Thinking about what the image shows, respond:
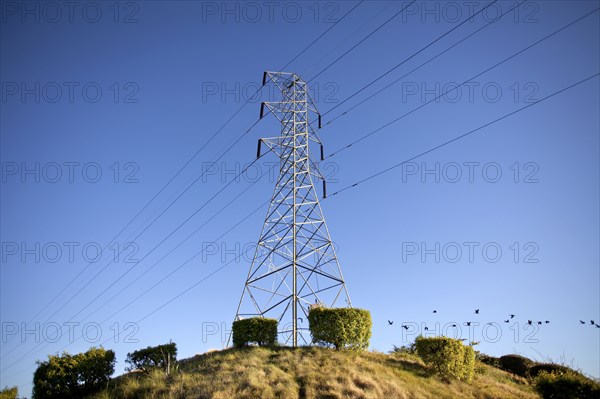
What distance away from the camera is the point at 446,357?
20047 mm

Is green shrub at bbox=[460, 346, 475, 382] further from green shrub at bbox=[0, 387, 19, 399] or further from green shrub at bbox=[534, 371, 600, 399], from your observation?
green shrub at bbox=[0, 387, 19, 399]

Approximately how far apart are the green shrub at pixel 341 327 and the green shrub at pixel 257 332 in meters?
2.40

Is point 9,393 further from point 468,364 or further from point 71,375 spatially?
point 468,364

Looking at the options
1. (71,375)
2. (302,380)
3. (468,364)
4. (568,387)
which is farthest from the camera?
(71,375)

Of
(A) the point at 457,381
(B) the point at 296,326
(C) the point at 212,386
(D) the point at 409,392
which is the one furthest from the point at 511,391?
(C) the point at 212,386

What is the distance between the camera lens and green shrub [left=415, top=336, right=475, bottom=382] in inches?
790

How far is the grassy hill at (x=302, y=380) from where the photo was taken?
16.5 meters

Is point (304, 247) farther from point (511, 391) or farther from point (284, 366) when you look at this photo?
point (511, 391)

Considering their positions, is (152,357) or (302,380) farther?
(152,357)

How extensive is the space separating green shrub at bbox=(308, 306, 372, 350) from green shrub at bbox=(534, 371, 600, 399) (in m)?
7.61

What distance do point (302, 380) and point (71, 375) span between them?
12.8 m

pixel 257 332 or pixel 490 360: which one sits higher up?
pixel 257 332

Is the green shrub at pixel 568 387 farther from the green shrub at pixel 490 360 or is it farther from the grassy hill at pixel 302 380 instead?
the green shrub at pixel 490 360

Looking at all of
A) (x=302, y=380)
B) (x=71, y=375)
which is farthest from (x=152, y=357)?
(x=302, y=380)
